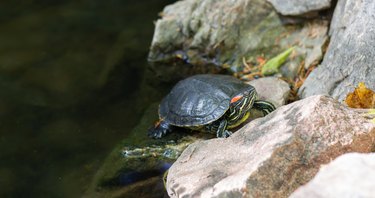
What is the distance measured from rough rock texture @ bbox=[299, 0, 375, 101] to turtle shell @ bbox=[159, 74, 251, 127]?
0.75m

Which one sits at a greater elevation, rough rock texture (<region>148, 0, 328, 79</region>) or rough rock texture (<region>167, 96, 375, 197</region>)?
rough rock texture (<region>167, 96, 375, 197</region>)

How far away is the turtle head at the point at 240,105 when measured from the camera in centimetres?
424

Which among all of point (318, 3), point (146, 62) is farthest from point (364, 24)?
point (146, 62)

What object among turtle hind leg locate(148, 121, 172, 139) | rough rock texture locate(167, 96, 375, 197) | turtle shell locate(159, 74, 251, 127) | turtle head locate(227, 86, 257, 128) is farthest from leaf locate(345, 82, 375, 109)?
turtle hind leg locate(148, 121, 172, 139)

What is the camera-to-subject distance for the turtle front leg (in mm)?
4215

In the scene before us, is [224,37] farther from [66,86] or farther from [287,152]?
[287,152]

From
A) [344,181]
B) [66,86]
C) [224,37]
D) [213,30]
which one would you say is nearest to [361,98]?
[344,181]

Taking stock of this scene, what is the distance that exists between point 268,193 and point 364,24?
6.49 ft

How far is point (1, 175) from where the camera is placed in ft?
14.8

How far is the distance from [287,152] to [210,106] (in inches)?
52.6

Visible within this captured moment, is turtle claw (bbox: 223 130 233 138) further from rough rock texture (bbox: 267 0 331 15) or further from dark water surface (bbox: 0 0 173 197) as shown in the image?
rough rock texture (bbox: 267 0 331 15)

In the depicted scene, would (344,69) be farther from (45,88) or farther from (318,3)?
(45,88)

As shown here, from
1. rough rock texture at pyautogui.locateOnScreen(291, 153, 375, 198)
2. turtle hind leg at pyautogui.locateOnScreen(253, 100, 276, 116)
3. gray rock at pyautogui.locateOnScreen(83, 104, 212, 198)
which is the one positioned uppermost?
rough rock texture at pyautogui.locateOnScreen(291, 153, 375, 198)

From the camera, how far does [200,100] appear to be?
436cm
